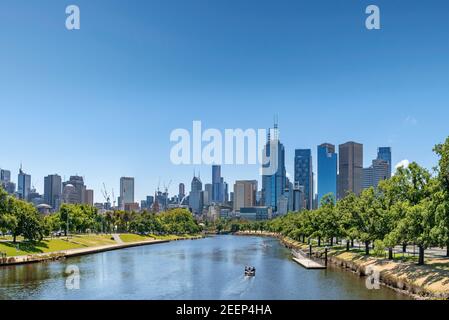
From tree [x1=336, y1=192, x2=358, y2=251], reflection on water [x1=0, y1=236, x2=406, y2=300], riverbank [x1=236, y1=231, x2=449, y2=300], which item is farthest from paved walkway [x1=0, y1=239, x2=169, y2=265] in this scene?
tree [x1=336, y1=192, x2=358, y2=251]

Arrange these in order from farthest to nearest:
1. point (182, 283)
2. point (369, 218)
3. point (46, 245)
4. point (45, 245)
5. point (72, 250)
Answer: point (72, 250), point (46, 245), point (45, 245), point (369, 218), point (182, 283)

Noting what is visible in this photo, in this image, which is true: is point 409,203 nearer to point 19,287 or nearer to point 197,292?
point 197,292

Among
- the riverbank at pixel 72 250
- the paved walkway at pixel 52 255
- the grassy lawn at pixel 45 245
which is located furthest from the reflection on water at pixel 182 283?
the grassy lawn at pixel 45 245

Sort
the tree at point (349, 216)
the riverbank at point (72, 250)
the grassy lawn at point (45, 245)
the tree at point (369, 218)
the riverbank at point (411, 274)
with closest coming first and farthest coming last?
the riverbank at point (411, 274)
the tree at point (369, 218)
the tree at point (349, 216)
the riverbank at point (72, 250)
the grassy lawn at point (45, 245)

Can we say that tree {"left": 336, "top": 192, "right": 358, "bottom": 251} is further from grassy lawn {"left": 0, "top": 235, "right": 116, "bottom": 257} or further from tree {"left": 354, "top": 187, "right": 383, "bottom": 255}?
grassy lawn {"left": 0, "top": 235, "right": 116, "bottom": 257}

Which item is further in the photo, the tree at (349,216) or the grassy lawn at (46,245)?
the grassy lawn at (46,245)

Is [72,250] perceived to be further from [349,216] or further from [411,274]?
[411,274]

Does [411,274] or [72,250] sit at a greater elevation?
[411,274]

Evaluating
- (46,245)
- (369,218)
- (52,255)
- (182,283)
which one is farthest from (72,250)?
(369,218)

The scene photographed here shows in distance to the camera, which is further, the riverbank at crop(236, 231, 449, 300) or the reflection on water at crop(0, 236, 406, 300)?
the reflection on water at crop(0, 236, 406, 300)

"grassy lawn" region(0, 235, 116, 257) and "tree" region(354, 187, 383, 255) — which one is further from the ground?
"tree" region(354, 187, 383, 255)

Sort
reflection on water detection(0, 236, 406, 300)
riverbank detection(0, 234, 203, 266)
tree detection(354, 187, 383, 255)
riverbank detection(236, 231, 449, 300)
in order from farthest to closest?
riverbank detection(0, 234, 203, 266) → tree detection(354, 187, 383, 255) → reflection on water detection(0, 236, 406, 300) → riverbank detection(236, 231, 449, 300)

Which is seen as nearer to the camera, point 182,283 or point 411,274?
point 411,274

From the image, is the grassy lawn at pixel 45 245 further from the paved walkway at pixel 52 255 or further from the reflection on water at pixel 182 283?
the reflection on water at pixel 182 283
